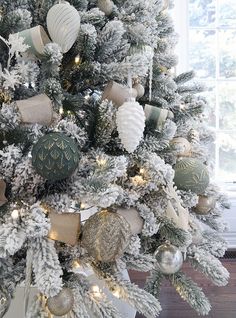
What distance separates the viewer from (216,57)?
1991 millimetres

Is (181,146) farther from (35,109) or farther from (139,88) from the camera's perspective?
(35,109)

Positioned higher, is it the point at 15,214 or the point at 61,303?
the point at 15,214

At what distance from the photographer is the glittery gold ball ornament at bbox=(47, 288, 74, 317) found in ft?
2.04

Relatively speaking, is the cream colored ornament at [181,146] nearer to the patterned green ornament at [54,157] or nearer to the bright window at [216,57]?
the patterned green ornament at [54,157]

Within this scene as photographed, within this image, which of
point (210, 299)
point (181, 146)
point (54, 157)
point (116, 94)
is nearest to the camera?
point (54, 157)

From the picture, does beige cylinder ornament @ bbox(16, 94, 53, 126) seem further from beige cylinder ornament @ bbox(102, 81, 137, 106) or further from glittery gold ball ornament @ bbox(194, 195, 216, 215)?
glittery gold ball ornament @ bbox(194, 195, 216, 215)

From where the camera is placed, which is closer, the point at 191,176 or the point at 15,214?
the point at 15,214

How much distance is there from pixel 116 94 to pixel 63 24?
0.45 feet

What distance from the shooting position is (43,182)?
693 mm

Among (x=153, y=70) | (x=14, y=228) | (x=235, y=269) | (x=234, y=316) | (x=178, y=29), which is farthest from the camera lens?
(x=178, y=29)

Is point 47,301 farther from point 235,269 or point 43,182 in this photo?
point 235,269

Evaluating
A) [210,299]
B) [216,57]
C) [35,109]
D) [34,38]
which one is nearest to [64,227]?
[35,109]

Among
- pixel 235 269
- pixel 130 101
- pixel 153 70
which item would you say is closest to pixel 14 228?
pixel 130 101

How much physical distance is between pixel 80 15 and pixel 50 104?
0.58ft
